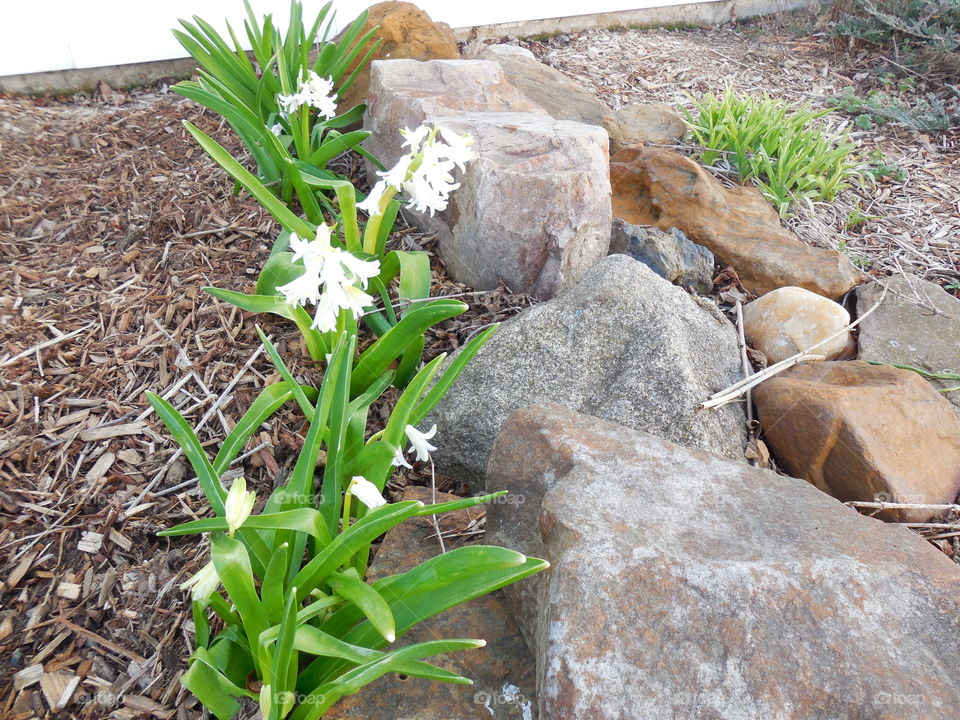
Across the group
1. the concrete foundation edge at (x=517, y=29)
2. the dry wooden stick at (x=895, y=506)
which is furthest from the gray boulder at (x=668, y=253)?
the concrete foundation edge at (x=517, y=29)

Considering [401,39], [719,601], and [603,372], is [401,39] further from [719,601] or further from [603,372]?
[719,601]

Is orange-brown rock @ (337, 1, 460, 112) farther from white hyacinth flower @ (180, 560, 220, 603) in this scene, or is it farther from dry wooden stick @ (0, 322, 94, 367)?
white hyacinth flower @ (180, 560, 220, 603)

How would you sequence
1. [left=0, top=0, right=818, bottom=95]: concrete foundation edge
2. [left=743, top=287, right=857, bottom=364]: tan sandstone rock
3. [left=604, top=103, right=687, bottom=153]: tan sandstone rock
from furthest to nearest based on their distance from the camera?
[left=0, top=0, right=818, bottom=95]: concrete foundation edge, [left=604, top=103, right=687, bottom=153]: tan sandstone rock, [left=743, top=287, right=857, bottom=364]: tan sandstone rock

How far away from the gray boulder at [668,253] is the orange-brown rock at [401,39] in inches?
62.0

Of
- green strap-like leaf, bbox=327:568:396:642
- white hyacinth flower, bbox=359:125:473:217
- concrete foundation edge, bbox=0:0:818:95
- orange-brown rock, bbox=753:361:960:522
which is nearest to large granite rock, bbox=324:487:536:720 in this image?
green strap-like leaf, bbox=327:568:396:642

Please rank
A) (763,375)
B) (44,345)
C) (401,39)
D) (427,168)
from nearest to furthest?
(427,168)
(763,375)
(44,345)
(401,39)

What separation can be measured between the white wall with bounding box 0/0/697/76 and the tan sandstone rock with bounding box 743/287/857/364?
3.19m

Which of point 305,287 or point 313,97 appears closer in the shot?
point 305,287

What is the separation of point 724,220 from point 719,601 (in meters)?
2.09

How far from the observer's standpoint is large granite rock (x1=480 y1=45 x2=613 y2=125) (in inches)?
151

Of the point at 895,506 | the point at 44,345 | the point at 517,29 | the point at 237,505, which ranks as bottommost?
the point at 895,506

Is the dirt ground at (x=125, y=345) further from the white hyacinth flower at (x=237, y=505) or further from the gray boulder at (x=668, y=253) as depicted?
the white hyacinth flower at (x=237, y=505)

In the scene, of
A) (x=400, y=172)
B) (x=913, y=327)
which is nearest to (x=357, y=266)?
(x=400, y=172)

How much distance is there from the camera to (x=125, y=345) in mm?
2471
